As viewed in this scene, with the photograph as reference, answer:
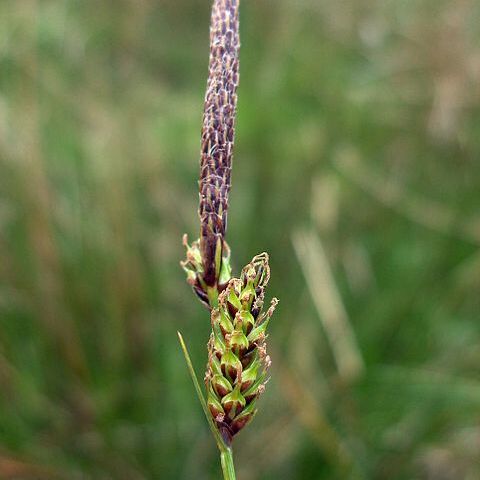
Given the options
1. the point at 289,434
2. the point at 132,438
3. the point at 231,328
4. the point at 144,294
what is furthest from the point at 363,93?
the point at 231,328

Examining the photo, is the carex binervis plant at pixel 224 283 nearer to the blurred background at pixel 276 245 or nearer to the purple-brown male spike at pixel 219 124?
the purple-brown male spike at pixel 219 124

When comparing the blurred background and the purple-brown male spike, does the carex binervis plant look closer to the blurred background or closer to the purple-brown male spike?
the purple-brown male spike

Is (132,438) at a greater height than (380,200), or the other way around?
(380,200)

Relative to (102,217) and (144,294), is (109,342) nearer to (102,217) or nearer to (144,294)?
(144,294)

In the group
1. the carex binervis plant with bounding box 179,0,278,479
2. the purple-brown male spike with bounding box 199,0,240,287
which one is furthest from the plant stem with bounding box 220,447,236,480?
the purple-brown male spike with bounding box 199,0,240,287

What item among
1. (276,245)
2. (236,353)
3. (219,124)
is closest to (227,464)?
(236,353)

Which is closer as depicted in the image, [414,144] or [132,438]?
[132,438]
